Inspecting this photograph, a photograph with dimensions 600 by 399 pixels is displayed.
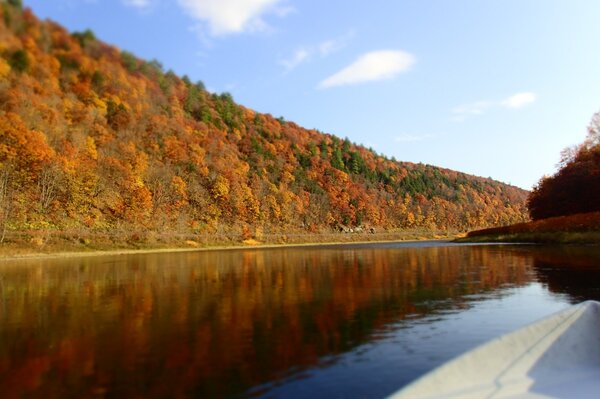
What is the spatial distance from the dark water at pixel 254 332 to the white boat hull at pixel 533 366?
3.85 feet

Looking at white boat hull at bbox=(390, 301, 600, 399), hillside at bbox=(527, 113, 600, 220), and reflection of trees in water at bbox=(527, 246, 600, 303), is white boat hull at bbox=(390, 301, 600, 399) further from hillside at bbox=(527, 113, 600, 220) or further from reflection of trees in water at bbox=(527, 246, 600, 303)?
hillside at bbox=(527, 113, 600, 220)

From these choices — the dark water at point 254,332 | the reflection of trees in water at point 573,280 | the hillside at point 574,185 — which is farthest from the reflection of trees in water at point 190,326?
the hillside at point 574,185

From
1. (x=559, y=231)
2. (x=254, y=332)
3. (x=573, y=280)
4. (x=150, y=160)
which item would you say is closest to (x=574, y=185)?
(x=559, y=231)

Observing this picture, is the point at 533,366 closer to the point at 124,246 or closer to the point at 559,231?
the point at 559,231

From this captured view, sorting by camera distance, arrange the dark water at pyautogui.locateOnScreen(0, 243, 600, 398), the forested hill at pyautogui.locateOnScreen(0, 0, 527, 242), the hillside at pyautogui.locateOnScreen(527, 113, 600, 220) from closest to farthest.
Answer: the dark water at pyautogui.locateOnScreen(0, 243, 600, 398)
the hillside at pyautogui.locateOnScreen(527, 113, 600, 220)
the forested hill at pyautogui.locateOnScreen(0, 0, 527, 242)

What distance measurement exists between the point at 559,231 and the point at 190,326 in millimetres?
50414

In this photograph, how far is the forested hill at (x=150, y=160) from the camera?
57.4 metres

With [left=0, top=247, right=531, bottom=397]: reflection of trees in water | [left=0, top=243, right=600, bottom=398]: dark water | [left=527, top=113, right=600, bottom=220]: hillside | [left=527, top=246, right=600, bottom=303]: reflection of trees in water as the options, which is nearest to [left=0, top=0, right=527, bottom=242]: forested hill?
[left=0, top=247, right=531, bottom=397]: reflection of trees in water

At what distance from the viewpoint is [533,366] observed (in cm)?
664

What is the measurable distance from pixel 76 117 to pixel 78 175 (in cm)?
2304

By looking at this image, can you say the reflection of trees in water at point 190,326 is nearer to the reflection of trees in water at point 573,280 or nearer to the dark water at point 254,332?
the dark water at point 254,332

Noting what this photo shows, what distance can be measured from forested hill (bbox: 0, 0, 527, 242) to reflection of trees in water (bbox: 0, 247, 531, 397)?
114ft

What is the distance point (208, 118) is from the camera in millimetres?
135500

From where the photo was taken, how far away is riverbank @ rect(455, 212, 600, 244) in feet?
145
